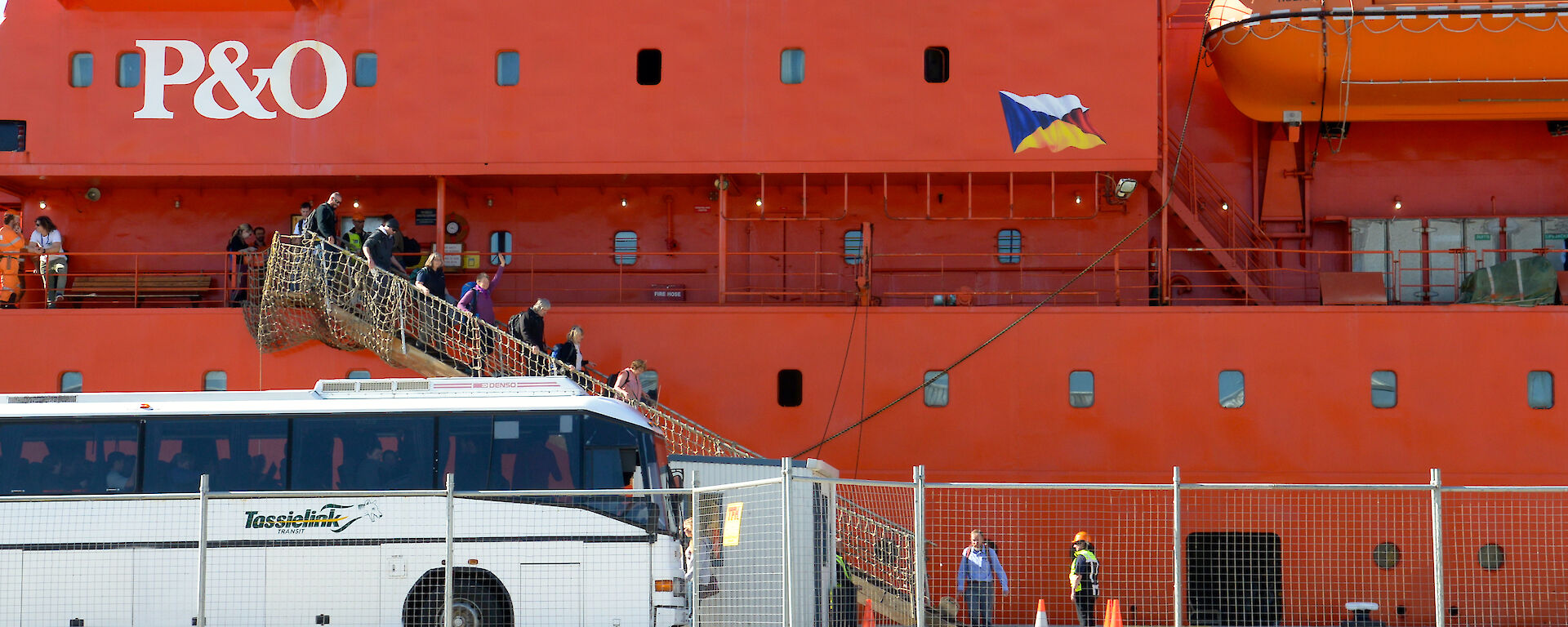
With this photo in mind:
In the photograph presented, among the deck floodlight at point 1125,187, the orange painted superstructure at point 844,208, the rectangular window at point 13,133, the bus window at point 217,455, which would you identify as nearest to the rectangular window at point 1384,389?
the orange painted superstructure at point 844,208

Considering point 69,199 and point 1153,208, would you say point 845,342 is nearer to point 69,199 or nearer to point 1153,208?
point 1153,208

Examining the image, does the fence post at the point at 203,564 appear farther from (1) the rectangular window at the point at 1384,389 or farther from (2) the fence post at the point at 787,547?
(1) the rectangular window at the point at 1384,389

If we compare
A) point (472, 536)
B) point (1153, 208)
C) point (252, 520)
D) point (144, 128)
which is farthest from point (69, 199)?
point (1153, 208)

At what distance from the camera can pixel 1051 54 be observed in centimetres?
1798

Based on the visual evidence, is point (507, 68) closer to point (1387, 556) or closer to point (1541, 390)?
point (1387, 556)

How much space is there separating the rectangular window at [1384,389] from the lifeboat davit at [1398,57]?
336cm

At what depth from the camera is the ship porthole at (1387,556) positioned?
16047 millimetres

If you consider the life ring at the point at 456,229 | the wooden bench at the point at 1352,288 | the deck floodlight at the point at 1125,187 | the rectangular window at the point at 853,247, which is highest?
the deck floodlight at the point at 1125,187

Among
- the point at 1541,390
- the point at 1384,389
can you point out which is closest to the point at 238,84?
the point at 1384,389

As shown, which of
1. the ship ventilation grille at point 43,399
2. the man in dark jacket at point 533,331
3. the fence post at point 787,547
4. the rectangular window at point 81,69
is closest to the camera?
the fence post at point 787,547

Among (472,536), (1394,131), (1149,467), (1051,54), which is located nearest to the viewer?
(472,536)

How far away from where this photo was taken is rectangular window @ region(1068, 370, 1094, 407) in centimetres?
1702

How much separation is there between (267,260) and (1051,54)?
9.81 metres

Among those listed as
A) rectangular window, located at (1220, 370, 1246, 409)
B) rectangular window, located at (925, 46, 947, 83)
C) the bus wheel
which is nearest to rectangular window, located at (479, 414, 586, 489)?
the bus wheel
